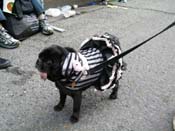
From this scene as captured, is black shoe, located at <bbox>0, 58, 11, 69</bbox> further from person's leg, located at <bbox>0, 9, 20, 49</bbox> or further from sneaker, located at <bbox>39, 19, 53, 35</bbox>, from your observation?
sneaker, located at <bbox>39, 19, 53, 35</bbox>

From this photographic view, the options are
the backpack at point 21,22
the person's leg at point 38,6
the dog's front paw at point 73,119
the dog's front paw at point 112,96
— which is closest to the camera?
the dog's front paw at point 73,119

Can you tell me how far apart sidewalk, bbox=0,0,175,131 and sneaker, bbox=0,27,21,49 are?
7cm

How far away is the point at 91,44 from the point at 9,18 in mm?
1835

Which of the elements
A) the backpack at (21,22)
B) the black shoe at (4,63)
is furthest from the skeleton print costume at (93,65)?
the backpack at (21,22)

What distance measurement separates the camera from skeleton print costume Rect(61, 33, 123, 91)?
6.42 feet

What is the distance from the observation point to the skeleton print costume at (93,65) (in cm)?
196

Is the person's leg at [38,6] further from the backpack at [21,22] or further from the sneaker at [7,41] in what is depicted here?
the sneaker at [7,41]

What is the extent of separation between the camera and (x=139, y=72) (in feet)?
10.3

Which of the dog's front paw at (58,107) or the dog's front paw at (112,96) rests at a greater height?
the dog's front paw at (58,107)

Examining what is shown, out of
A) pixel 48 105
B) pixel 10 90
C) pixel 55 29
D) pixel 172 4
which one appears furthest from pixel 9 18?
pixel 172 4

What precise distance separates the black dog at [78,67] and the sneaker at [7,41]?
147 cm

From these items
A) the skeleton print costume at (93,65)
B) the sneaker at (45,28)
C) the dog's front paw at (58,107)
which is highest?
the skeleton print costume at (93,65)

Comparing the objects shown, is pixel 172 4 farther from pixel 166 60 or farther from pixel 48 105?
pixel 48 105

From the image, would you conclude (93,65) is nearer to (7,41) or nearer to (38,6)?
(7,41)
